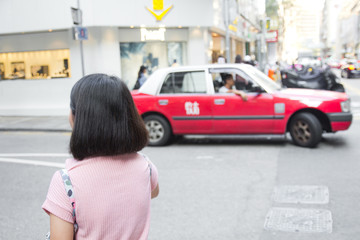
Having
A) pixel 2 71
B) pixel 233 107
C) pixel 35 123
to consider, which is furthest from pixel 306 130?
pixel 2 71

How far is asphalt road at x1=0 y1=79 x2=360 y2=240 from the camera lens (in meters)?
4.57

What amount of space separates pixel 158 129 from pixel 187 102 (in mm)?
898

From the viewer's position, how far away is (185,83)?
30.2 ft

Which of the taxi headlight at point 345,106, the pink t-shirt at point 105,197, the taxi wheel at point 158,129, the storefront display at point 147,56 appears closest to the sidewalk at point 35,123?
the storefront display at point 147,56

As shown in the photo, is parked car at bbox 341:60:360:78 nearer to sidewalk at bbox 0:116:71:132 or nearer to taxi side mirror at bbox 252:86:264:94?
sidewalk at bbox 0:116:71:132

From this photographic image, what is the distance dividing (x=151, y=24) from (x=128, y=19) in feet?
2.89

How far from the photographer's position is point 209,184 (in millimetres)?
6262

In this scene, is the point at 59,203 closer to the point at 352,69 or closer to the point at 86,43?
the point at 86,43

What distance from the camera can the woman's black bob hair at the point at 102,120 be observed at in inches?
65.2

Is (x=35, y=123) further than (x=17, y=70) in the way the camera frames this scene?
No

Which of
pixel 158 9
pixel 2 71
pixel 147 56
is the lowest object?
pixel 2 71

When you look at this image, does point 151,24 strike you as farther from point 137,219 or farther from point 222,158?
point 137,219

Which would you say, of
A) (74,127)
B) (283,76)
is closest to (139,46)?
(283,76)

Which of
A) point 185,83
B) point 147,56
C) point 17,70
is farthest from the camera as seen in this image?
point 147,56
